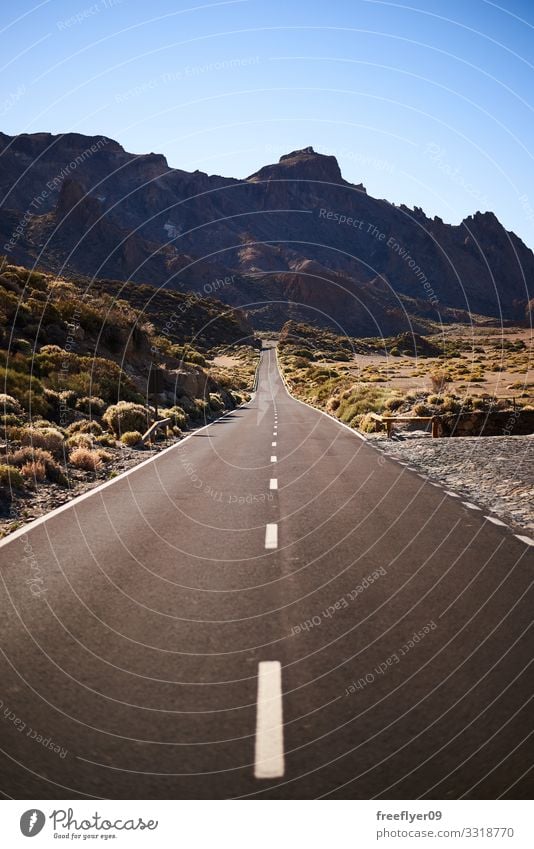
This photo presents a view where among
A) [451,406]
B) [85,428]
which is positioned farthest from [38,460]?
[451,406]

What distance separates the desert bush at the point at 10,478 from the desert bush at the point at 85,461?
11.0ft

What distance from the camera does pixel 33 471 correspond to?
14586 millimetres

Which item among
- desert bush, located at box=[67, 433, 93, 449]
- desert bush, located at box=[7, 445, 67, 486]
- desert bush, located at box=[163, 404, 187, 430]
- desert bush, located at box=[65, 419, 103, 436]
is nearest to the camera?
desert bush, located at box=[7, 445, 67, 486]

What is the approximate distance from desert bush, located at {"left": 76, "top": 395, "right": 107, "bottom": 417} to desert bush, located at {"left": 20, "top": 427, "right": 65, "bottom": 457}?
7.39 metres

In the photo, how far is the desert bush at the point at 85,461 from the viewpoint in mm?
17203

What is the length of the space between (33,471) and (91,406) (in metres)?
13.5

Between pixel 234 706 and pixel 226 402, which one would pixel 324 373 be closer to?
pixel 226 402

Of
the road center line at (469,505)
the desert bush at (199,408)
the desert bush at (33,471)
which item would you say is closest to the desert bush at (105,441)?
the desert bush at (33,471)

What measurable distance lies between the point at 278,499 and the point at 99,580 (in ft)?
18.9

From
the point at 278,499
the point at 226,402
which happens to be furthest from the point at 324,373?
the point at 278,499

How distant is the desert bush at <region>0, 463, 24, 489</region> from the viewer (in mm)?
13375

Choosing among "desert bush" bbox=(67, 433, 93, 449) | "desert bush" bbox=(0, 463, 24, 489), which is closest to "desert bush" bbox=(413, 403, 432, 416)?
"desert bush" bbox=(67, 433, 93, 449)

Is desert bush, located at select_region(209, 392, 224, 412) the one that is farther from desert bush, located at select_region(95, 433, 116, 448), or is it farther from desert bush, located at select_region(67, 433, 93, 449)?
desert bush, located at select_region(67, 433, 93, 449)

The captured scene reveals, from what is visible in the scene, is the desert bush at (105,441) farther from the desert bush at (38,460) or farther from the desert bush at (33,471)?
the desert bush at (33,471)
